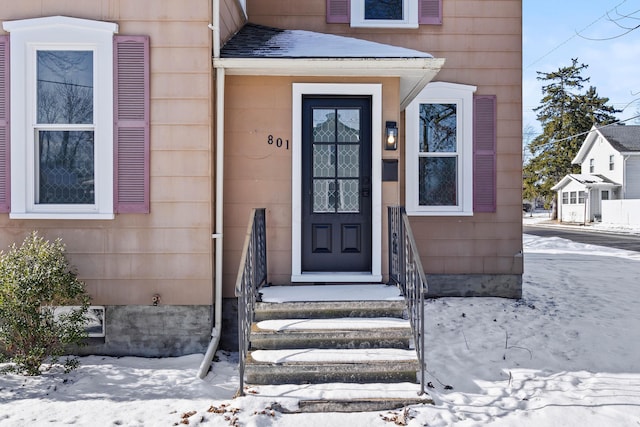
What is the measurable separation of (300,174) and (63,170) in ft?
7.88

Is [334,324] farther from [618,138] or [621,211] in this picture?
[618,138]

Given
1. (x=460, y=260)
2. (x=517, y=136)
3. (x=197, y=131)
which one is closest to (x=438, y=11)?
(x=517, y=136)

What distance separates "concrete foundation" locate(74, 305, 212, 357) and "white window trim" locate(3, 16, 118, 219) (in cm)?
102

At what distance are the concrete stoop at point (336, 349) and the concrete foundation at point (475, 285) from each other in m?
2.05

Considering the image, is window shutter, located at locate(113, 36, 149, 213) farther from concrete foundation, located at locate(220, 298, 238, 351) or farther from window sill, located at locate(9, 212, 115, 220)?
concrete foundation, located at locate(220, 298, 238, 351)

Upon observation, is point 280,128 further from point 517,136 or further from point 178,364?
point 517,136

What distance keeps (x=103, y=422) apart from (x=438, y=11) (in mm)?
6190

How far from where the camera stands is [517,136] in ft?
20.0

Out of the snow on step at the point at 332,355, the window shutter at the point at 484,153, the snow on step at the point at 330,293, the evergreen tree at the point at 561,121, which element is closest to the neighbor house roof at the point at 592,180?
the evergreen tree at the point at 561,121

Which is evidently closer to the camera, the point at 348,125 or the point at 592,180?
the point at 348,125

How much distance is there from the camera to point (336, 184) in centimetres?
486

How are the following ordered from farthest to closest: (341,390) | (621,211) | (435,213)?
(621,211), (435,213), (341,390)

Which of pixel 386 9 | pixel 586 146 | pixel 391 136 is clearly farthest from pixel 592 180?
pixel 391 136

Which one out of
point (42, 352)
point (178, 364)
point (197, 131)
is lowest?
point (178, 364)
